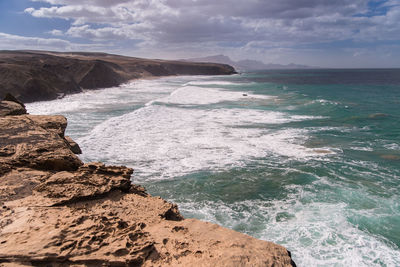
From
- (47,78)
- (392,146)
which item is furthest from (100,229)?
(47,78)

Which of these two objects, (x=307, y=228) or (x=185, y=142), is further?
(x=185, y=142)

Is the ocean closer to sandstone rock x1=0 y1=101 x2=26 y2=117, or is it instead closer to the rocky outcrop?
the rocky outcrop

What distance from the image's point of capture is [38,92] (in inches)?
1438

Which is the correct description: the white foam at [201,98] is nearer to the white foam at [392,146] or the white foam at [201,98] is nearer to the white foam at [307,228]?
the white foam at [392,146]

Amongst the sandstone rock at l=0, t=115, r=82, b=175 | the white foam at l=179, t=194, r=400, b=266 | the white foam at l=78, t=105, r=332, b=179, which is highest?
the sandstone rock at l=0, t=115, r=82, b=175

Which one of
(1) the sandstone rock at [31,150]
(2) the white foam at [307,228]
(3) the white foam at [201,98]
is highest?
(1) the sandstone rock at [31,150]

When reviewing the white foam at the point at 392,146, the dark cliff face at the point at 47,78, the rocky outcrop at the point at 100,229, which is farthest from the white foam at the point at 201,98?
the rocky outcrop at the point at 100,229

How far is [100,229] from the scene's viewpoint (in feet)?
13.9

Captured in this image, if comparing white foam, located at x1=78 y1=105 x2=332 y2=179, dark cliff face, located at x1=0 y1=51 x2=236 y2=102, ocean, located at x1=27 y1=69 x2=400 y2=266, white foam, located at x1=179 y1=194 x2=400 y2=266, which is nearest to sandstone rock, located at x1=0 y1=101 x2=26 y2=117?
ocean, located at x1=27 y1=69 x2=400 y2=266

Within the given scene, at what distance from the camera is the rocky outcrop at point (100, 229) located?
373cm

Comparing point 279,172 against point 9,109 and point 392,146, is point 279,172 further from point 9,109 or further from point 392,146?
point 9,109

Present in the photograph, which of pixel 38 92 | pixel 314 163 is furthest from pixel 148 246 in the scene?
pixel 38 92

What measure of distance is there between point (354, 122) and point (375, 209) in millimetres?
16637

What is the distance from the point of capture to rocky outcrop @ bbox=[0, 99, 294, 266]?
3.73 metres
